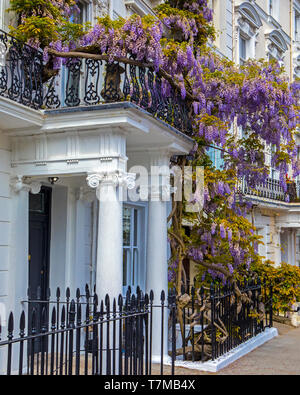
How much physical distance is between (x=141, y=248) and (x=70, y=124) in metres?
5.31

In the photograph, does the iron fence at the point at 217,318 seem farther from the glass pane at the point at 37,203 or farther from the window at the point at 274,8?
the window at the point at 274,8

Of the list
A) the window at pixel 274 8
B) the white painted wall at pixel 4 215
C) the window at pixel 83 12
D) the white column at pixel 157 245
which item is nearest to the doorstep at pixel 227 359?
the white column at pixel 157 245

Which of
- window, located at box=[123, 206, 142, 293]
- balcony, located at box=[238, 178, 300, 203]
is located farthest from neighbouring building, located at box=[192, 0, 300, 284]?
window, located at box=[123, 206, 142, 293]

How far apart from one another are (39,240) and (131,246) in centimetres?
298

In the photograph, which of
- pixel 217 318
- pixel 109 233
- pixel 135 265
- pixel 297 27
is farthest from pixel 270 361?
pixel 297 27

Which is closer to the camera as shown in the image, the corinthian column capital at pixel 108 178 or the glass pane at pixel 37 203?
the corinthian column capital at pixel 108 178

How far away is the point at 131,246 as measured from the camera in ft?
41.2

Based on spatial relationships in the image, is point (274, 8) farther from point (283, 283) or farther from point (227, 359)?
Result: point (227, 359)

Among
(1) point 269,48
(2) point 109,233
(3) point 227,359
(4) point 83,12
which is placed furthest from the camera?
(1) point 269,48

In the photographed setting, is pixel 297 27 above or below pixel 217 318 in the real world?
above

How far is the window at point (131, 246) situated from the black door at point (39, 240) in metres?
2.46

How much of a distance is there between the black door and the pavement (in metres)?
2.78

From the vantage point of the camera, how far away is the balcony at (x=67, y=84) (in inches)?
318

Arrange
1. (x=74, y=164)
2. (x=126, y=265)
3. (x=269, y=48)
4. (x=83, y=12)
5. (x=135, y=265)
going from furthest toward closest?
(x=269, y=48) < (x=135, y=265) < (x=126, y=265) < (x=83, y=12) < (x=74, y=164)
